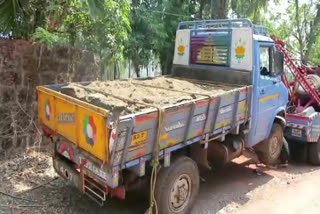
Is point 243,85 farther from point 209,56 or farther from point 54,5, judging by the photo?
point 54,5

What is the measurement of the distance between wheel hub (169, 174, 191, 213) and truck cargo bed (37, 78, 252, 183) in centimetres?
52

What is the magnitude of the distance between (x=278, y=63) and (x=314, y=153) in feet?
8.59

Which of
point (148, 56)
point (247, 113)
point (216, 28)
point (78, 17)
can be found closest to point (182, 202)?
point (247, 113)

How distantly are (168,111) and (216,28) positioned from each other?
9.36ft

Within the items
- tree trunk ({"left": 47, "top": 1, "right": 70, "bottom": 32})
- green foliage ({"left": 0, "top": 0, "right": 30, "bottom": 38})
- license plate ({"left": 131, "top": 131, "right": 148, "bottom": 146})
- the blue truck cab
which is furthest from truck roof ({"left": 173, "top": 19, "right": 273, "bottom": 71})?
green foliage ({"left": 0, "top": 0, "right": 30, "bottom": 38})

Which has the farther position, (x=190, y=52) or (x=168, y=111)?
(x=190, y=52)

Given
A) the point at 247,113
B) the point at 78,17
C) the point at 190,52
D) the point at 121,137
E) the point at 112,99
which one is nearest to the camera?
the point at 121,137

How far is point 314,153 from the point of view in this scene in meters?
7.44

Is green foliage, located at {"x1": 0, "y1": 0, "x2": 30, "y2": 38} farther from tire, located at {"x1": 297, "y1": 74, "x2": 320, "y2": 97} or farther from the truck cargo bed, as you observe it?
tire, located at {"x1": 297, "y1": 74, "x2": 320, "y2": 97}

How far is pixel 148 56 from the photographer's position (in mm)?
12328

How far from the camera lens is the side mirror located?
19.7 feet

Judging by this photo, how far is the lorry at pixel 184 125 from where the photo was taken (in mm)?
3596

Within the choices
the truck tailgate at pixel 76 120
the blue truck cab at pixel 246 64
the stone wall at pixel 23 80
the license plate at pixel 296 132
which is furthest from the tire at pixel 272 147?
the stone wall at pixel 23 80

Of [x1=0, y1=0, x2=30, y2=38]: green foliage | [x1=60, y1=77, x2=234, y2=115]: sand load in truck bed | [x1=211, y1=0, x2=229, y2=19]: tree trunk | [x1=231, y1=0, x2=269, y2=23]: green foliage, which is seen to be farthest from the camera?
[x1=231, y1=0, x2=269, y2=23]: green foliage
